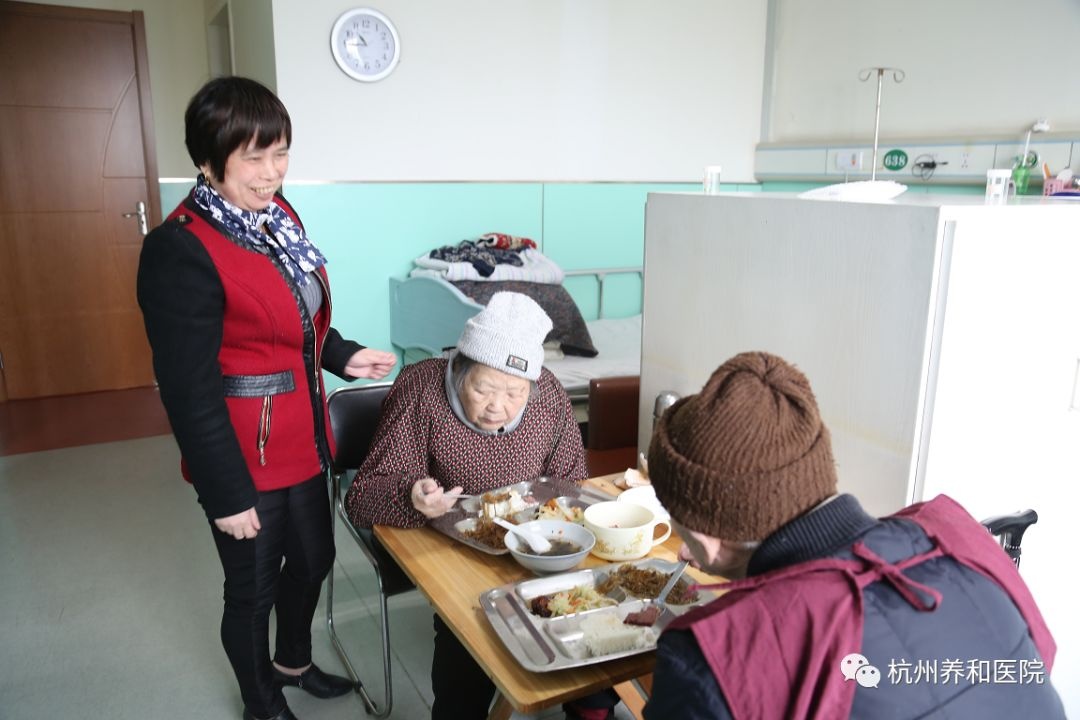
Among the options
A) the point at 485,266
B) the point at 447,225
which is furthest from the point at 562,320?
the point at 447,225

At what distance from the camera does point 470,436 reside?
1819 mm

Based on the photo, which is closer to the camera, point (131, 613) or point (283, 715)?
point (283, 715)

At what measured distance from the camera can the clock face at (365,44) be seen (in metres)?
3.49

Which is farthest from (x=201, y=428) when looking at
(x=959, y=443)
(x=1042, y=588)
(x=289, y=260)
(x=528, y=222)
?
(x=528, y=222)

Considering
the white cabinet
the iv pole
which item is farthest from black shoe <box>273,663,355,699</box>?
the iv pole

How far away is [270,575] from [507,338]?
0.76 metres

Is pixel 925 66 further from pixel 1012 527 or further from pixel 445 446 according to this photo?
pixel 445 446

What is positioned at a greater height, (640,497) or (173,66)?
(173,66)

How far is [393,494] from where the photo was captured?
165cm

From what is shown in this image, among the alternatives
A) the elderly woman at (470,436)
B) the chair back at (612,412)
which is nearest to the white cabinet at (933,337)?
the elderly woman at (470,436)

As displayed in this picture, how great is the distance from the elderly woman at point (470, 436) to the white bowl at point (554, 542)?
20 centimetres

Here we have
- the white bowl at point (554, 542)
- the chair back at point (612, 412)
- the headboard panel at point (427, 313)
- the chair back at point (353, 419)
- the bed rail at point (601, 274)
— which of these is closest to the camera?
the white bowl at point (554, 542)

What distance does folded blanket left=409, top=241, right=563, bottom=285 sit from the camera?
3576 mm

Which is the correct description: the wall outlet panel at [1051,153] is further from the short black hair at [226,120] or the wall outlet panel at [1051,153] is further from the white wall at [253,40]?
the white wall at [253,40]
